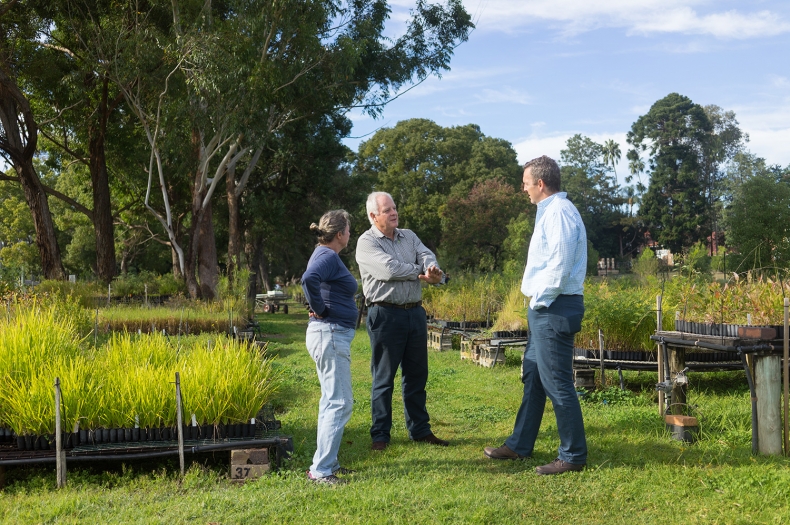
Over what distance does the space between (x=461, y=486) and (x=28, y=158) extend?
18.8m

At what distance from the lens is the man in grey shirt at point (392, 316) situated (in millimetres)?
5367

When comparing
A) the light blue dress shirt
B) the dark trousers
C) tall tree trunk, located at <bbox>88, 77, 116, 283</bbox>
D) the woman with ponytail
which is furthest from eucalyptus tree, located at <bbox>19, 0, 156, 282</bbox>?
the light blue dress shirt

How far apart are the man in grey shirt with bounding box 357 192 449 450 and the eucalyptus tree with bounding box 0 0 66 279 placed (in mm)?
16444

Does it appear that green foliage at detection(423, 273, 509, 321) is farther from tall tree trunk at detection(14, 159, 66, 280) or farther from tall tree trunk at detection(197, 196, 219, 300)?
tall tree trunk at detection(14, 159, 66, 280)

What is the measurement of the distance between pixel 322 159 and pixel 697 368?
24334 millimetres

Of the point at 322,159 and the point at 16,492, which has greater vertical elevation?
the point at 322,159

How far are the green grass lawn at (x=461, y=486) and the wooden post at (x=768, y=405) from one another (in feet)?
0.52

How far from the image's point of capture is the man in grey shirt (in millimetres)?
5367

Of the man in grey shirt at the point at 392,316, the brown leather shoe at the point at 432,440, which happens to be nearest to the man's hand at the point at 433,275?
the man in grey shirt at the point at 392,316

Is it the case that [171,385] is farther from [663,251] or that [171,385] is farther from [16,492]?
[663,251]

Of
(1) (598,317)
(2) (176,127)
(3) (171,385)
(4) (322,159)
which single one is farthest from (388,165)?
(3) (171,385)

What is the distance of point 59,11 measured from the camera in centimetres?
1959

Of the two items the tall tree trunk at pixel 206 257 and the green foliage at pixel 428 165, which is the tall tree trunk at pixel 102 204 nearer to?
the tall tree trunk at pixel 206 257

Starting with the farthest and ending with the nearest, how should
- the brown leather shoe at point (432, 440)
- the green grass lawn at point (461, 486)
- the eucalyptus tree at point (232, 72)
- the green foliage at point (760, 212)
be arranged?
the green foliage at point (760, 212) → the eucalyptus tree at point (232, 72) → the brown leather shoe at point (432, 440) → the green grass lawn at point (461, 486)
